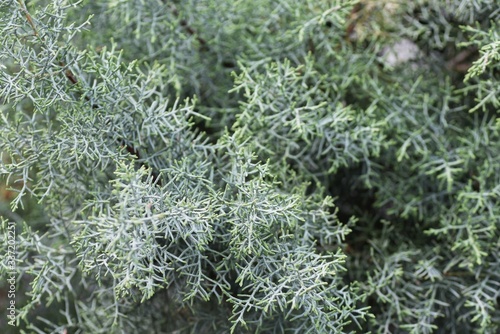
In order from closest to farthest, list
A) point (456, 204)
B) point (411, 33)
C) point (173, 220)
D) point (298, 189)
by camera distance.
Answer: point (173, 220)
point (298, 189)
point (456, 204)
point (411, 33)

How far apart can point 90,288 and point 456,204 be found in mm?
492

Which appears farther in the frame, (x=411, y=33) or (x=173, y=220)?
(x=411, y=33)

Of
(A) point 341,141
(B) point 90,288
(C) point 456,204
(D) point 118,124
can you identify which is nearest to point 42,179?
(D) point 118,124

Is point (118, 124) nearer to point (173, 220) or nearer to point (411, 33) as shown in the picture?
point (173, 220)

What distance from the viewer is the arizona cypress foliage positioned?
22.9 inches

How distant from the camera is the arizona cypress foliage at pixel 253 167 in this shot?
0.58m

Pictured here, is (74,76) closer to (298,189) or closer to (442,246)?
(298,189)

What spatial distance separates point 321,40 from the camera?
2.74ft

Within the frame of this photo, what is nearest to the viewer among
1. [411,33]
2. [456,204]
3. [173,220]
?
[173,220]

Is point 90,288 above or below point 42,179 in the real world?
below

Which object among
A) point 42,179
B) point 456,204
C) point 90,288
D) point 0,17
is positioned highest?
A: point 0,17

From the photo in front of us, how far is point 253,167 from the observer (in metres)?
0.62

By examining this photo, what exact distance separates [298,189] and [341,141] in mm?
101

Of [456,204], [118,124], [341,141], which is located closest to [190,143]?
[118,124]
